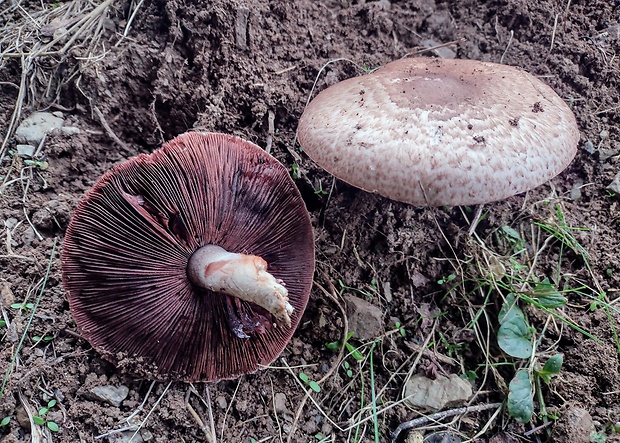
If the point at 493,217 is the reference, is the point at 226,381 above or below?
below

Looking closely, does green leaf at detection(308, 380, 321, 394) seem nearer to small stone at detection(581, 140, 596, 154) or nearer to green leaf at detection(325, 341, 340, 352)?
green leaf at detection(325, 341, 340, 352)

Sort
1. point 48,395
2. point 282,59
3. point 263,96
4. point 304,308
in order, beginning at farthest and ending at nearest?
point 282,59 < point 263,96 < point 304,308 < point 48,395

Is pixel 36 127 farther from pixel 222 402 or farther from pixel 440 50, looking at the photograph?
pixel 440 50

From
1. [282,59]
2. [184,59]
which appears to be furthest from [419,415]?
[184,59]

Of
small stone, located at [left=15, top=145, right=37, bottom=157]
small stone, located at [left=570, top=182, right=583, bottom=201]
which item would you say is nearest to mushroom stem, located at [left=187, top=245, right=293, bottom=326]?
small stone, located at [left=15, top=145, right=37, bottom=157]

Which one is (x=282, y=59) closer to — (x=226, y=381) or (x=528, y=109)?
(x=528, y=109)

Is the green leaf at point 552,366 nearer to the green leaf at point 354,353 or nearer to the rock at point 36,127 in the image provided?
the green leaf at point 354,353

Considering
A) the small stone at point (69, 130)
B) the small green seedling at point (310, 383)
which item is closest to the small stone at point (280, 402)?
the small green seedling at point (310, 383)
